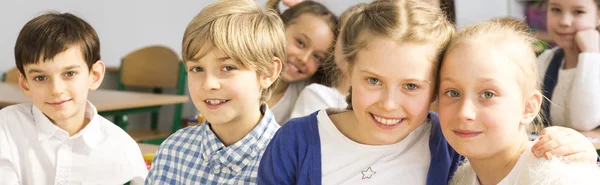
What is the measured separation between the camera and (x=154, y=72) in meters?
5.33

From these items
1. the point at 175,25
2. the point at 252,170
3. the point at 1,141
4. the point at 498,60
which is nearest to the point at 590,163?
the point at 498,60

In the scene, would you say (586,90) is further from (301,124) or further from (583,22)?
(301,124)

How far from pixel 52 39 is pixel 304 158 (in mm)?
798

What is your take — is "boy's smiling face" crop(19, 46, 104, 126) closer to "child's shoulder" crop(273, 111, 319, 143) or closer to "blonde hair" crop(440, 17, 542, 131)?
"child's shoulder" crop(273, 111, 319, 143)

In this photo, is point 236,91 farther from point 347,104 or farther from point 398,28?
point 398,28

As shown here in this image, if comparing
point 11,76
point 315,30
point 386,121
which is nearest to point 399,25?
point 386,121

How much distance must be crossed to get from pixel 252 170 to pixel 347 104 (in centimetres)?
28

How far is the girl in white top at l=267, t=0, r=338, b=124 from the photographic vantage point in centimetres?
257

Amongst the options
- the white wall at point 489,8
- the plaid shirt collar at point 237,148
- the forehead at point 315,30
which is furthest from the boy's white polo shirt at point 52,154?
the white wall at point 489,8

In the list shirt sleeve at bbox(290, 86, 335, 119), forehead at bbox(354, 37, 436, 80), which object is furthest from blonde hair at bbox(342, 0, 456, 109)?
shirt sleeve at bbox(290, 86, 335, 119)

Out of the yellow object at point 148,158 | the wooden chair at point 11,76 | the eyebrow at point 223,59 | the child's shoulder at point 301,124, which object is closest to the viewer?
the child's shoulder at point 301,124

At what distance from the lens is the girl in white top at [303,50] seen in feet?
8.42

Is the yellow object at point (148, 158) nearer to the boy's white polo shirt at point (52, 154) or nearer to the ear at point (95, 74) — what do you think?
the boy's white polo shirt at point (52, 154)

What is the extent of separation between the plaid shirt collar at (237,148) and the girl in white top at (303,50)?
2.94ft
